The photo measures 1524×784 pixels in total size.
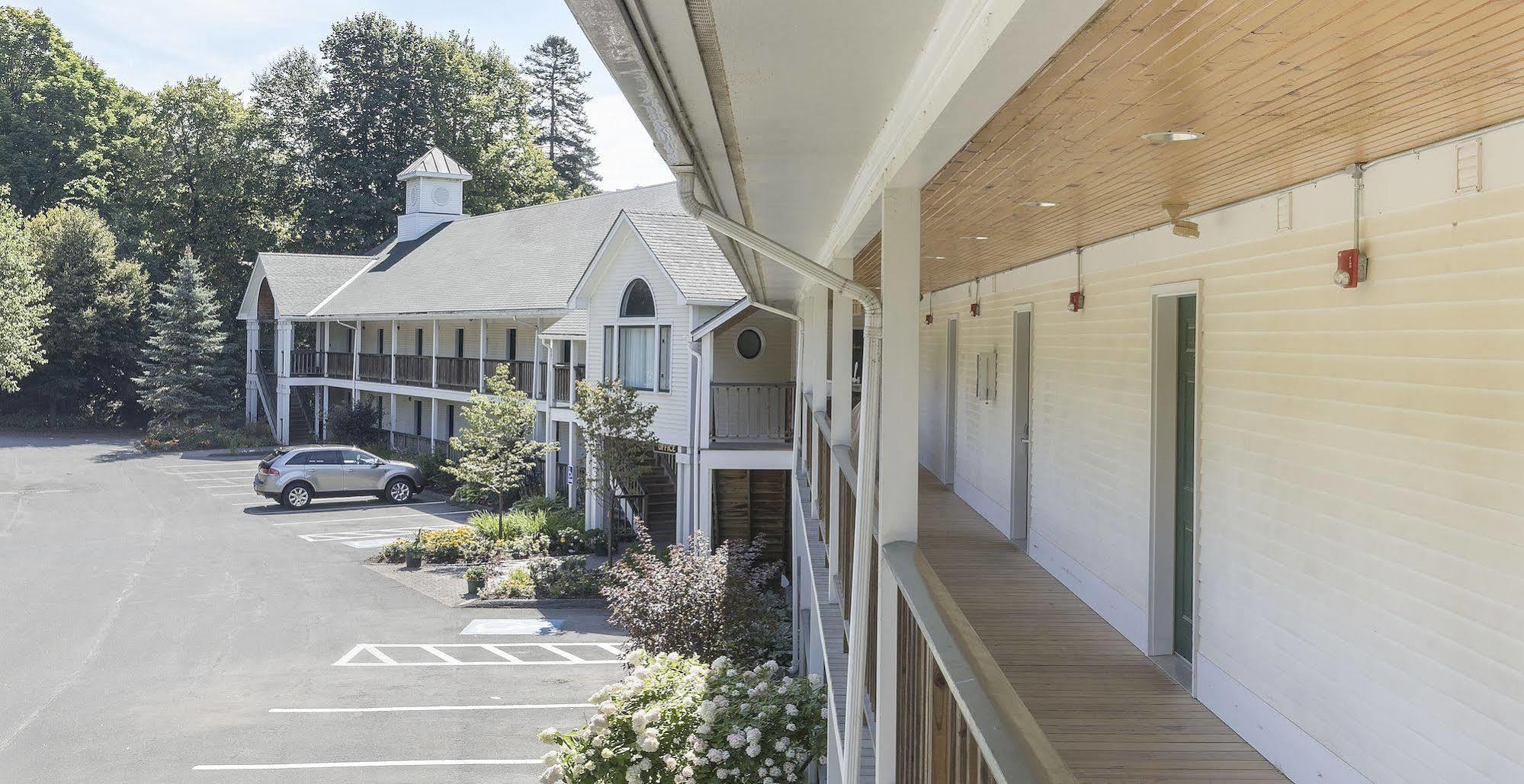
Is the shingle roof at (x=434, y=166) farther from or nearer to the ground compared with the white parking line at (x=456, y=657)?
farther from the ground

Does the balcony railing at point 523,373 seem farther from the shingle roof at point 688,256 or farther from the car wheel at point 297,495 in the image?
the shingle roof at point 688,256

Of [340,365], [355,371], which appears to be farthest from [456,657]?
[340,365]

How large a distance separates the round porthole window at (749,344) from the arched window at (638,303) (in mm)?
1897

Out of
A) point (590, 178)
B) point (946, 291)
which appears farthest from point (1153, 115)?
point (590, 178)

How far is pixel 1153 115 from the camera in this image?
363 cm

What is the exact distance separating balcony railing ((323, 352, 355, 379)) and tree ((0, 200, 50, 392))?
29.5ft

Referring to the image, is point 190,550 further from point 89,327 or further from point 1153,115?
point 89,327

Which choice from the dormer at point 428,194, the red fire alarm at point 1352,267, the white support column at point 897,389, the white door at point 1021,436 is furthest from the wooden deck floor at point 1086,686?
the dormer at point 428,194

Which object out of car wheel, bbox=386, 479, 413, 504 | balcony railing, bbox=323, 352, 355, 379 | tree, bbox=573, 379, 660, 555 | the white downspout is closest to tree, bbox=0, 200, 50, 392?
balcony railing, bbox=323, 352, 355, 379

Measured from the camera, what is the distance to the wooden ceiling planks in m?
2.50

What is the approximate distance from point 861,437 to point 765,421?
15.3 meters

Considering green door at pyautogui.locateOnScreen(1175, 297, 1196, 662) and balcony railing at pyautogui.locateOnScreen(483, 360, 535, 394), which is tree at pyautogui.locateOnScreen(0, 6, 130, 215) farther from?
green door at pyautogui.locateOnScreen(1175, 297, 1196, 662)

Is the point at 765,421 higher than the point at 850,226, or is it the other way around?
the point at 850,226

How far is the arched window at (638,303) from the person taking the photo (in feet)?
72.9
